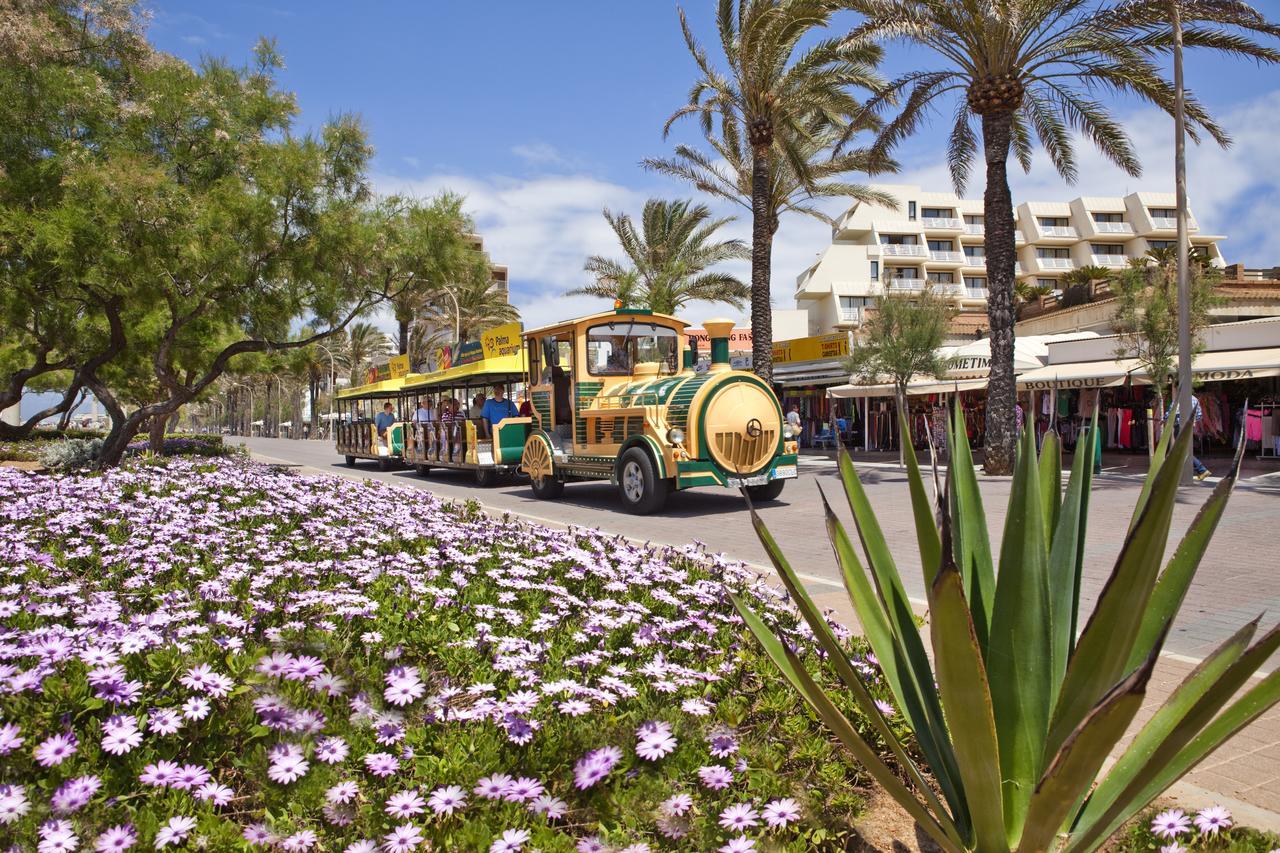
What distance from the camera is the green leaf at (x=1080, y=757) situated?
136cm

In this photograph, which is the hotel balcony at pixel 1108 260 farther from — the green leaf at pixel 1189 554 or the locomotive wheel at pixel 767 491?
the green leaf at pixel 1189 554

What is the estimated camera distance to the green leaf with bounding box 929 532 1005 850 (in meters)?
1.60

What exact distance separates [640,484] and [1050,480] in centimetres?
894

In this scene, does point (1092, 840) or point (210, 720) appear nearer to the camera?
point (1092, 840)

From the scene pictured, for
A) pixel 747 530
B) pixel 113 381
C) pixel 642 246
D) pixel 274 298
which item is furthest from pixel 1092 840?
pixel 642 246

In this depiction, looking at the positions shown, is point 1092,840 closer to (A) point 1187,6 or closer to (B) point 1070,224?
(A) point 1187,6

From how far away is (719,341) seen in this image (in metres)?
11.6

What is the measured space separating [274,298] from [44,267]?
3.10 meters

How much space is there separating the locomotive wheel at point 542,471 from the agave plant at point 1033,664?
11.1m

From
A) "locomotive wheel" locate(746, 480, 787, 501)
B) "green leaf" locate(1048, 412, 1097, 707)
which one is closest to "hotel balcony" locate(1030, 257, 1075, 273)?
"locomotive wheel" locate(746, 480, 787, 501)

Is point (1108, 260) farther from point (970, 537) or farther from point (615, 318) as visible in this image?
point (970, 537)

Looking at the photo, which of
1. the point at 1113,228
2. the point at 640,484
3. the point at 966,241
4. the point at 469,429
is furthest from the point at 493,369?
the point at 1113,228

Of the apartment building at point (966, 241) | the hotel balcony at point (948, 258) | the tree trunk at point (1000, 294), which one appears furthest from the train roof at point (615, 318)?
the hotel balcony at point (948, 258)

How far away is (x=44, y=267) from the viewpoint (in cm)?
1220
